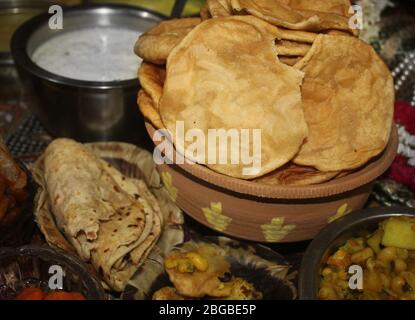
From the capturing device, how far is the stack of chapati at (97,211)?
5.20 ft

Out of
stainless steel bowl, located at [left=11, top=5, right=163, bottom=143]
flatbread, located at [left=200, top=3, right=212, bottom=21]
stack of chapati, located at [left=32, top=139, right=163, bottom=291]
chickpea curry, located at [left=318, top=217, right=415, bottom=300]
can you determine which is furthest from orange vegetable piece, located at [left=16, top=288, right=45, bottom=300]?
flatbread, located at [left=200, top=3, right=212, bottom=21]

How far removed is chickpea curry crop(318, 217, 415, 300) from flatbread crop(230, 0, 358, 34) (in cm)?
60

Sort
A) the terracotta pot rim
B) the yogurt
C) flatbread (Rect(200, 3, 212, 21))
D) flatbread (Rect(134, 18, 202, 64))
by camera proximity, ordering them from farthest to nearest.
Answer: the yogurt, flatbread (Rect(200, 3, 212, 21)), flatbread (Rect(134, 18, 202, 64)), the terracotta pot rim

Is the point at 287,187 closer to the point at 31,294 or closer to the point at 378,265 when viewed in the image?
the point at 378,265

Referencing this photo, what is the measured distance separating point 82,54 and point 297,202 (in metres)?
1.29

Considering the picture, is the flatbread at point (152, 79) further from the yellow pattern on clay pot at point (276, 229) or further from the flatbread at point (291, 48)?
the yellow pattern on clay pot at point (276, 229)

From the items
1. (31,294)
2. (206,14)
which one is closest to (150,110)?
(206,14)

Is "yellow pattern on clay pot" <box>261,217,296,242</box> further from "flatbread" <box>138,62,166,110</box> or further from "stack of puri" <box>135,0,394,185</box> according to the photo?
"flatbread" <box>138,62,166,110</box>

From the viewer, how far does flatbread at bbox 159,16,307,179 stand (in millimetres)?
1428

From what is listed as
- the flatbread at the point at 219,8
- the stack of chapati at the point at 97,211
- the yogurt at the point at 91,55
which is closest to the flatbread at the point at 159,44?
the flatbread at the point at 219,8

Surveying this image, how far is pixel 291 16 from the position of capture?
60.6 inches

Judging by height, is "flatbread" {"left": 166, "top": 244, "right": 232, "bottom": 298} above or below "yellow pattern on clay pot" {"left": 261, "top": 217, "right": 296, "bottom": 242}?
below

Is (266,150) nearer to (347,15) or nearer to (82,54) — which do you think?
(347,15)
